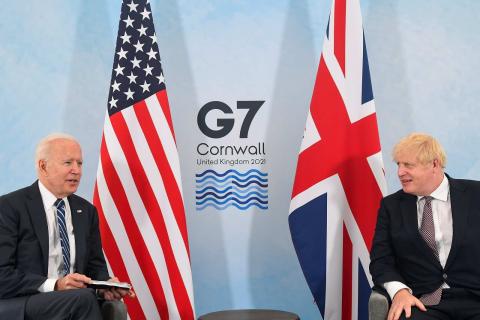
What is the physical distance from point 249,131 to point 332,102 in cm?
74

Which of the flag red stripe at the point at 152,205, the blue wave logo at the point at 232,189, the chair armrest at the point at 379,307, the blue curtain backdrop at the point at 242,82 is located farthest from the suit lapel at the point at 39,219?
the chair armrest at the point at 379,307

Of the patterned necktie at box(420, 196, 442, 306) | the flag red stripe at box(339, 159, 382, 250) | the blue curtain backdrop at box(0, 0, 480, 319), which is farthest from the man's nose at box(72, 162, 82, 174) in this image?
the patterned necktie at box(420, 196, 442, 306)

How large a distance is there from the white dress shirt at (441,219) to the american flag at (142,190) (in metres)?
1.39

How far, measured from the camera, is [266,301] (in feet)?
15.5

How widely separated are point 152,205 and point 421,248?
1.64 m

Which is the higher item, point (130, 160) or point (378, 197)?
point (130, 160)

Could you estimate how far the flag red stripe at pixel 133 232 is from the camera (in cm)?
413

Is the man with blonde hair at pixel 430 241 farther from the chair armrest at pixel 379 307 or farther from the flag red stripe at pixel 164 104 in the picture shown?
the flag red stripe at pixel 164 104

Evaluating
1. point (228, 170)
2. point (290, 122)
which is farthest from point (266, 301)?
point (290, 122)

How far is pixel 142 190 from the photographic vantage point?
416 centimetres

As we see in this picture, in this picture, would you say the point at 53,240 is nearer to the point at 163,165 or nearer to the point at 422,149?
the point at 163,165

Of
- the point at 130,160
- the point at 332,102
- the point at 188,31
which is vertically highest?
the point at 188,31

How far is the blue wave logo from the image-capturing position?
4684 mm

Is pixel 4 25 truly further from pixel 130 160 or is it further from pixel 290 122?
pixel 290 122
